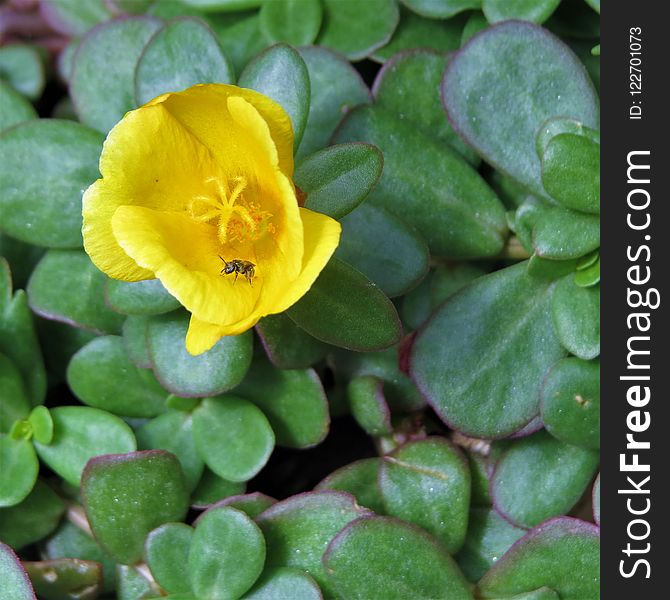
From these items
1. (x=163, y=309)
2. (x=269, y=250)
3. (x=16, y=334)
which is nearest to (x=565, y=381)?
(x=269, y=250)

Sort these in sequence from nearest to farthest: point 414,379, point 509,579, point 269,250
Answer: point 269,250
point 509,579
point 414,379

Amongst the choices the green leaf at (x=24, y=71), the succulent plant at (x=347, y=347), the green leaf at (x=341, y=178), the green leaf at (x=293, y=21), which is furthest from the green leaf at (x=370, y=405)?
the green leaf at (x=24, y=71)

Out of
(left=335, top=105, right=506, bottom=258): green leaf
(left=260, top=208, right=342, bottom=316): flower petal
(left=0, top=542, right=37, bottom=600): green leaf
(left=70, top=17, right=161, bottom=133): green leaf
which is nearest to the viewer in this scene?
(left=260, top=208, right=342, bottom=316): flower petal

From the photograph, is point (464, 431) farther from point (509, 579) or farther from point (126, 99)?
point (126, 99)

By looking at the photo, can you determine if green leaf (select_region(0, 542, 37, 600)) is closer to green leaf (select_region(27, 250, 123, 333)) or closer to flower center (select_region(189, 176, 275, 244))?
green leaf (select_region(27, 250, 123, 333))

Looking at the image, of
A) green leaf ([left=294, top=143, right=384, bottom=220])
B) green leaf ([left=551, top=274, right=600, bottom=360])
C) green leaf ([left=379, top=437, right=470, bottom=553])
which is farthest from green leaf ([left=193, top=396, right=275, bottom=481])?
green leaf ([left=551, top=274, right=600, bottom=360])

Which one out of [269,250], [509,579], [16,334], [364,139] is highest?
[364,139]
